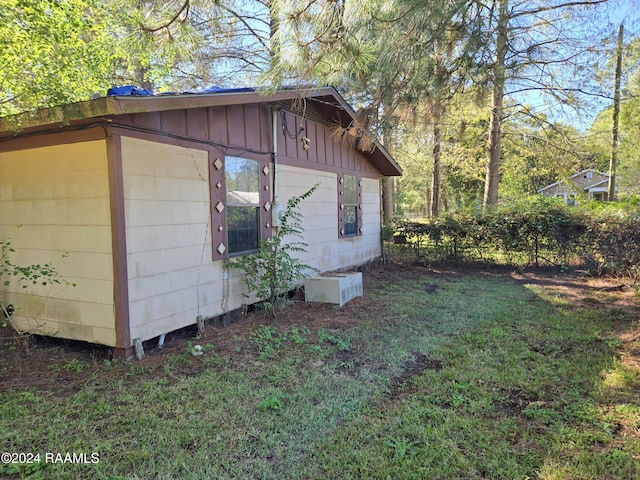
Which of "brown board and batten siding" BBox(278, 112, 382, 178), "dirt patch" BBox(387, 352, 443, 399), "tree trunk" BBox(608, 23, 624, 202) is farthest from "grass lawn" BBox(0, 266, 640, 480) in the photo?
"tree trunk" BBox(608, 23, 624, 202)

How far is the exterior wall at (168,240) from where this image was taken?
368 cm

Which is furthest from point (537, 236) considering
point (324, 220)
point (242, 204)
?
point (242, 204)

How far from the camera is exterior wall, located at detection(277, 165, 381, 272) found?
6.26 metres

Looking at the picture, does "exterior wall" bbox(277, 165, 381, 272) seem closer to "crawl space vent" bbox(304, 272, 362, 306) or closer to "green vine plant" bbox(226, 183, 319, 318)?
"crawl space vent" bbox(304, 272, 362, 306)

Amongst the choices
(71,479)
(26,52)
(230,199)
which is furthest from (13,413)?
(26,52)

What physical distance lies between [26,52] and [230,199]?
283 centimetres

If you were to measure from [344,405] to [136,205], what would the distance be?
2.63 meters

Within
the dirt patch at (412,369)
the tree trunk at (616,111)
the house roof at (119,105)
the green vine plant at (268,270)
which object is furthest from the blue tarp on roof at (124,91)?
the tree trunk at (616,111)

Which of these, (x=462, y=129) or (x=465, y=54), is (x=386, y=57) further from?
(x=462, y=129)

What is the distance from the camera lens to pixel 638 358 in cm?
360

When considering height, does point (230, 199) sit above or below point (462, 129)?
below

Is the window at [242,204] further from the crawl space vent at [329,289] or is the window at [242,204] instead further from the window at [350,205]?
the window at [350,205]

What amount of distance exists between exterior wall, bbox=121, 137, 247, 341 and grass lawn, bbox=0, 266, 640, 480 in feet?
1.22

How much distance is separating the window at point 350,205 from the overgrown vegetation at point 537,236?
223 cm
